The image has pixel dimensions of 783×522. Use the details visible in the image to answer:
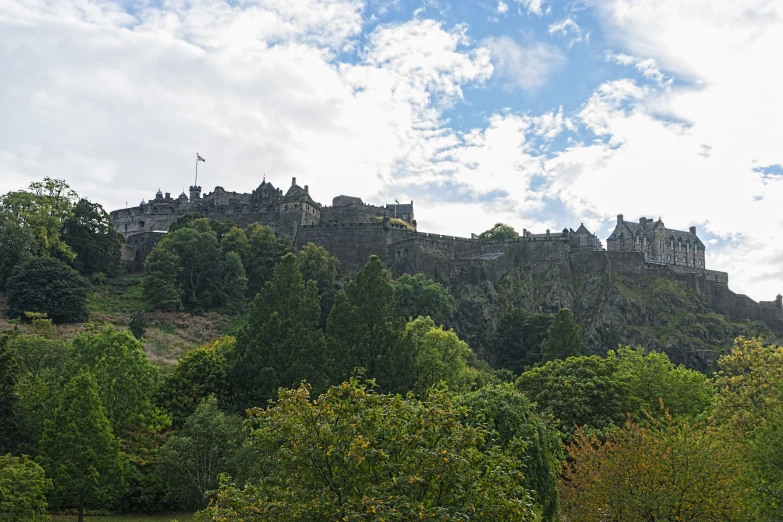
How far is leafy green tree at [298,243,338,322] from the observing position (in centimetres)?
7188

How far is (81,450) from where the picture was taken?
106 ft

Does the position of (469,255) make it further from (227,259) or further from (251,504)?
(251,504)

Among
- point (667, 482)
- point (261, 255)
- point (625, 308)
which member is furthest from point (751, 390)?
point (261, 255)

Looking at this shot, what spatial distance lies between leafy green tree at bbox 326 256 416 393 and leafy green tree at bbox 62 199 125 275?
1752 inches

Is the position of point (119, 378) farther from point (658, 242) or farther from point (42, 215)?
point (658, 242)

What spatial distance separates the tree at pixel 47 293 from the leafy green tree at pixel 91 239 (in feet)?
32.1

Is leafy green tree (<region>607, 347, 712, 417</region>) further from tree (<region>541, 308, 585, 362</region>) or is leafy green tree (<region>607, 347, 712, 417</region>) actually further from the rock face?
the rock face

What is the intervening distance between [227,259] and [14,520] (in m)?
53.0

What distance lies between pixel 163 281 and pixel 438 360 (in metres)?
35.5

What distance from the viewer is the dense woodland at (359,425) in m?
16.0

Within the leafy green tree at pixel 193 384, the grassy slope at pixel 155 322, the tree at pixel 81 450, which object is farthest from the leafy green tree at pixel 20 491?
the grassy slope at pixel 155 322

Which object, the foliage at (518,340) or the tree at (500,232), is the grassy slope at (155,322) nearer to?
the foliage at (518,340)

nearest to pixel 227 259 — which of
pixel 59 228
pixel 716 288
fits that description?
pixel 59 228

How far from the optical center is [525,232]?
104562mm
